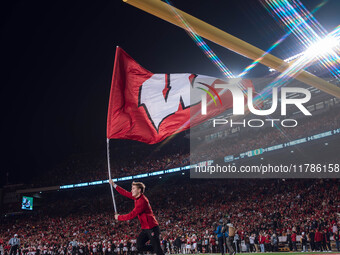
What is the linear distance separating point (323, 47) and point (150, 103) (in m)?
4.86

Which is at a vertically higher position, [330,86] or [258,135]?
[258,135]

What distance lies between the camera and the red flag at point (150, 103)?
285 inches

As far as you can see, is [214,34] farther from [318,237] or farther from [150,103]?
[318,237]

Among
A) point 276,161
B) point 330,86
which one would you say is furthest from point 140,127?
point 276,161

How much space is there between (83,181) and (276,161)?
88.2ft

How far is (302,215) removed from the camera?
83.0ft

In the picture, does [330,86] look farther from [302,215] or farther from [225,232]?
[302,215]

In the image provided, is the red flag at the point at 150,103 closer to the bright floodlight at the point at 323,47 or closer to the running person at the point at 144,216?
the running person at the point at 144,216

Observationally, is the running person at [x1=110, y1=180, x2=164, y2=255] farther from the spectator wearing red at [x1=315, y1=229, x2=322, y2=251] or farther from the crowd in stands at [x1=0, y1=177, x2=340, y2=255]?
the crowd in stands at [x1=0, y1=177, x2=340, y2=255]

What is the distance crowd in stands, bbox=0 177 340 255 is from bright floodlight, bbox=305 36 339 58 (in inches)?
686

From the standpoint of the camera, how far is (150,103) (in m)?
7.66

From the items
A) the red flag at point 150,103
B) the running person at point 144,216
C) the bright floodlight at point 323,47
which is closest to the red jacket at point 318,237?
the running person at point 144,216

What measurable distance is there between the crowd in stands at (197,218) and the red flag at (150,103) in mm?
14259

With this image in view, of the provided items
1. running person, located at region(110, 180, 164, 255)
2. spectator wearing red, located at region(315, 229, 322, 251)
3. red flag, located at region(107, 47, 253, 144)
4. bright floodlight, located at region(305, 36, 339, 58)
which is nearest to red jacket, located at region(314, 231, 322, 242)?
spectator wearing red, located at region(315, 229, 322, 251)
